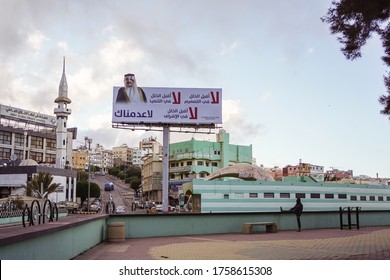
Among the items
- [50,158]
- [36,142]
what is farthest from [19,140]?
[50,158]

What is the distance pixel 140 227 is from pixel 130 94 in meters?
21.1

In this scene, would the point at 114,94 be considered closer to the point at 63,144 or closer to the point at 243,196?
the point at 243,196

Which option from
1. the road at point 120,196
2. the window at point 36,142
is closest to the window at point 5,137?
the window at point 36,142

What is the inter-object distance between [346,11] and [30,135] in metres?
88.1

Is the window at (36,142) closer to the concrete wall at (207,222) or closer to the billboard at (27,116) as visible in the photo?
the billboard at (27,116)

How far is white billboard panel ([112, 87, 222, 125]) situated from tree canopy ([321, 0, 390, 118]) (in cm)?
2650

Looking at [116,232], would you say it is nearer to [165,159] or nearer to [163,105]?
[165,159]

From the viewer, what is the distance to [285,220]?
19312 millimetres

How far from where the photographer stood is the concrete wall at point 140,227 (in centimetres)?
673

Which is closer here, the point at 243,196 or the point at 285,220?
the point at 285,220

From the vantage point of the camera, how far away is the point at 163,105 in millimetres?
36156

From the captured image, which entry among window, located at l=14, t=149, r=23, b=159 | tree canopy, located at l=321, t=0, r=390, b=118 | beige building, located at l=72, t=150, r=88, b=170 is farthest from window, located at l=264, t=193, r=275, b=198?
beige building, located at l=72, t=150, r=88, b=170

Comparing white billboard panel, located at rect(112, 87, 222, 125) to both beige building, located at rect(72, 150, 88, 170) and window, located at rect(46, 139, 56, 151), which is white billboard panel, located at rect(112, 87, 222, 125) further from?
beige building, located at rect(72, 150, 88, 170)
